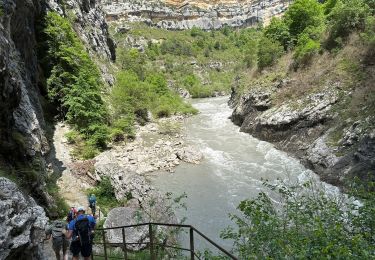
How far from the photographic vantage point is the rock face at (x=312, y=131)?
16.2m

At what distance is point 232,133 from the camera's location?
30094 millimetres

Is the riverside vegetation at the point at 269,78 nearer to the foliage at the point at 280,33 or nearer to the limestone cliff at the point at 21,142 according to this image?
the foliage at the point at 280,33

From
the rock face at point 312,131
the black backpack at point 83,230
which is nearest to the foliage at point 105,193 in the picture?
the black backpack at point 83,230

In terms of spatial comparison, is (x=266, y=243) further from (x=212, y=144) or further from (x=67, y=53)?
(x=67, y=53)

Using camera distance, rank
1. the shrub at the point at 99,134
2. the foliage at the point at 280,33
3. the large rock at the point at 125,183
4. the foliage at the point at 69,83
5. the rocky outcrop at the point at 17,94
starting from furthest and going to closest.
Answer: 1. the foliage at the point at 280,33
2. the foliage at the point at 69,83
3. the shrub at the point at 99,134
4. the large rock at the point at 125,183
5. the rocky outcrop at the point at 17,94

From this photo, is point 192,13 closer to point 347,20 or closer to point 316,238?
point 347,20

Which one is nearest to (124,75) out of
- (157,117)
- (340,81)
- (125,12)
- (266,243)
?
(157,117)

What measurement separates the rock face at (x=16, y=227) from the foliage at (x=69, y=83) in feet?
55.6

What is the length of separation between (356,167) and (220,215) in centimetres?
667

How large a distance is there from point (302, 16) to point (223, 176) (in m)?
20.3

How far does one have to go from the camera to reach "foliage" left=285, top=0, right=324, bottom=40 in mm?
31844

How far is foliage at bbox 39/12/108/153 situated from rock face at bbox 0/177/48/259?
1695cm

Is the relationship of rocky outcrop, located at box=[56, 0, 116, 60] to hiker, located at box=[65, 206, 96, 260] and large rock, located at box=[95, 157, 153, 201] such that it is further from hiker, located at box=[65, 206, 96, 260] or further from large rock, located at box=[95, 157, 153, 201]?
hiker, located at box=[65, 206, 96, 260]

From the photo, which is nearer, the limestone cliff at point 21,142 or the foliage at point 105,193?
the limestone cliff at point 21,142
